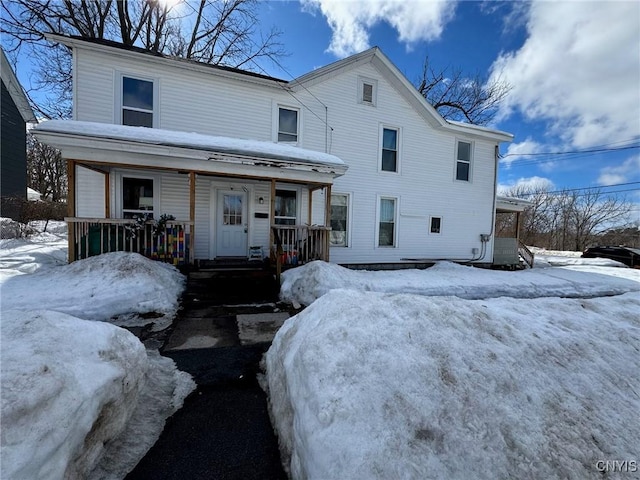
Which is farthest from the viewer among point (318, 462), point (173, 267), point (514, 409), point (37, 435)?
point (173, 267)

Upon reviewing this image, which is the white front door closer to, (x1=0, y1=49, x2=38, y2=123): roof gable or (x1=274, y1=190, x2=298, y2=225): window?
(x1=274, y1=190, x2=298, y2=225): window

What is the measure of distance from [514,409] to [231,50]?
18.7 m

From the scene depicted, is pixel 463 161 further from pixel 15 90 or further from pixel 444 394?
pixel 15 90

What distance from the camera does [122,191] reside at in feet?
25.5

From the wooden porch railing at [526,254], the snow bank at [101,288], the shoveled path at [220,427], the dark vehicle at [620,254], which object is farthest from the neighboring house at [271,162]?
the dark vehicle at [620,254]

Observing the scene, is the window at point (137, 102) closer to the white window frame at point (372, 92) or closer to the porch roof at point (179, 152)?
the porch roof at point (179, 152)

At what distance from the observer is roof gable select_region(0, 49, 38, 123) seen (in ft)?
41.2

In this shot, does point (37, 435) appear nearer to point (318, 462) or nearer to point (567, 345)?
point (318, 462)

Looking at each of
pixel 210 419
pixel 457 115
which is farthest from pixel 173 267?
pixel 457 115

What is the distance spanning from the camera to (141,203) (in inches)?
316

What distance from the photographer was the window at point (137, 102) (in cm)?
796

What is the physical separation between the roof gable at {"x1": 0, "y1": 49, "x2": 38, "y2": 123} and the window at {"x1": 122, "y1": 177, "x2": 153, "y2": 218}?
35.7 ft

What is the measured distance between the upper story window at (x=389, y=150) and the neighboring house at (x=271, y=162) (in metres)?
0.04

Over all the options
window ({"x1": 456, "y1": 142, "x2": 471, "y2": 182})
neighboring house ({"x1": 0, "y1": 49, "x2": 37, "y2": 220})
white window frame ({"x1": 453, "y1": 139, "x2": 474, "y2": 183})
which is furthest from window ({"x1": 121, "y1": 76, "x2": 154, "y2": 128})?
window ({"x1": 456, "y1": 142, "x2": 471, "y2": 182})
